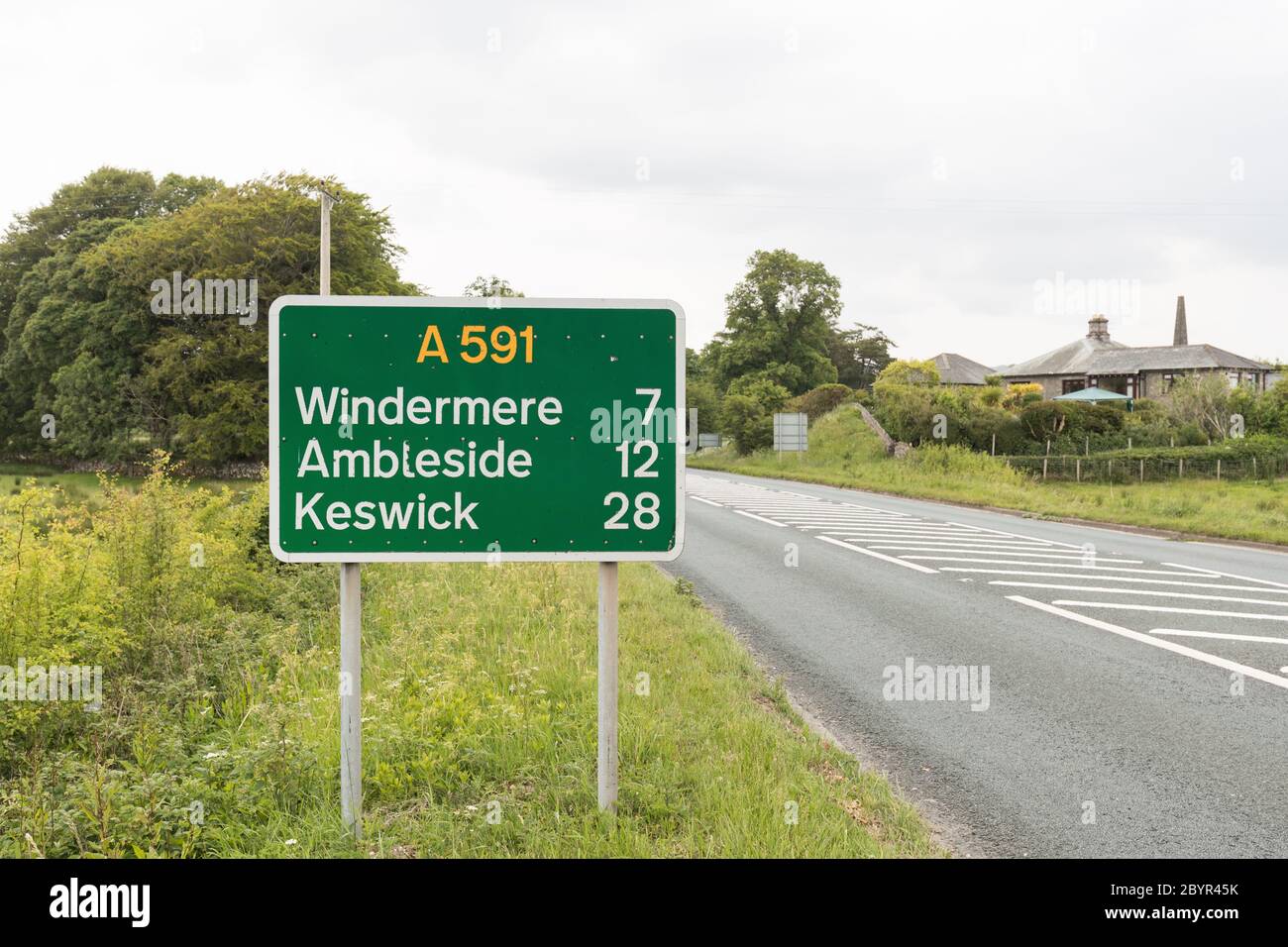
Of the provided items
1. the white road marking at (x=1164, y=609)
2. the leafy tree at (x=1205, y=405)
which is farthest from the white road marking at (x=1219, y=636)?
the leafy tree at (x=1205, y=405)

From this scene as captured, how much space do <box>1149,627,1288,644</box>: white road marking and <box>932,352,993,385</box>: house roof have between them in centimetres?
6840

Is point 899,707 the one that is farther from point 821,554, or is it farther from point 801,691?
point 821,554

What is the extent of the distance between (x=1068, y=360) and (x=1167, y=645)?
7329 cm

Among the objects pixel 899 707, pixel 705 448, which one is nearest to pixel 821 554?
pixel 899 707

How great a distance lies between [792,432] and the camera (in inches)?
1692

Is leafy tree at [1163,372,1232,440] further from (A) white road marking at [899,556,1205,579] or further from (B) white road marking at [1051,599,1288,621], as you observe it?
(B) white road marking at [1051,599,1288,621]

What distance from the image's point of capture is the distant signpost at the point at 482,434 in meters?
3.72

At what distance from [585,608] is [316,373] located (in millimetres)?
4727

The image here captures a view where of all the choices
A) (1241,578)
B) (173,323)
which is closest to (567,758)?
(1241,578)

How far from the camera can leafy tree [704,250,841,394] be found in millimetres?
70625

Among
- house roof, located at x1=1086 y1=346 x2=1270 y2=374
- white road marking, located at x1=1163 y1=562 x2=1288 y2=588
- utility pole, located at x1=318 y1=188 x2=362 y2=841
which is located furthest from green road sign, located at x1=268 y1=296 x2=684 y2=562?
house roof, located at x1=1086 y1=346 x2=1270 y2=374

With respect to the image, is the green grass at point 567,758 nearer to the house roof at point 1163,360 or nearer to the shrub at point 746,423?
the shrub at point 746,423

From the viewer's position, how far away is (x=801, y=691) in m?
6.61

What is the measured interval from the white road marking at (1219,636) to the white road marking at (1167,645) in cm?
26
